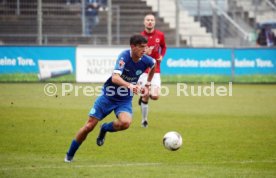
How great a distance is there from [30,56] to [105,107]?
58.8ft

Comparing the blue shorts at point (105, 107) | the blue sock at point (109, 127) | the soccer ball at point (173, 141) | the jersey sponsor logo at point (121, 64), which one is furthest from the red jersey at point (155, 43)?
the jersey sponsor logo at point (121, 64)

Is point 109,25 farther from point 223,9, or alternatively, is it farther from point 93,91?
point 223,9

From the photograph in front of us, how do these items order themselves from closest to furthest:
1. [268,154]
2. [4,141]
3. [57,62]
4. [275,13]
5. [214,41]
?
[268,154], [4,141], [57,62], [214,41], [275,13]

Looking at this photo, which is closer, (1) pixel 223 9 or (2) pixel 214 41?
(2) pixel 214 41

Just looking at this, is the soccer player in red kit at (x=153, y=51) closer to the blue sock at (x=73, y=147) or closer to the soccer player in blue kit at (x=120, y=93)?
the soccer player in blue kit at (x=120, y=93)

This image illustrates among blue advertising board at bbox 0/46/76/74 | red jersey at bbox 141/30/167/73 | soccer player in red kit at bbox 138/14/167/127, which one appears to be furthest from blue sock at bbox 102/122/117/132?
blue advertising board at bbox 0/46/76/74

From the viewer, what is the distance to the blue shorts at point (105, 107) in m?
11.0

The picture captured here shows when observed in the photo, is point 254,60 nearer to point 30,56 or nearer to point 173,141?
point 30,56

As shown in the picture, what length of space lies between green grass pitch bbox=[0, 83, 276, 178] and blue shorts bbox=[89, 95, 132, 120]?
787 millimetres

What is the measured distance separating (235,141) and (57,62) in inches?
633

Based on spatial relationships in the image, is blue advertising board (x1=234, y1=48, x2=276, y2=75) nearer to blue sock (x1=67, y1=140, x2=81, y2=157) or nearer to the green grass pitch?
the green grass pitch

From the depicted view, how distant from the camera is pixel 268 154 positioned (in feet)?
39.0

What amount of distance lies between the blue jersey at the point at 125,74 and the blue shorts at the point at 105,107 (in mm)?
79

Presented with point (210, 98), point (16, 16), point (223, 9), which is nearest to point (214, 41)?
point (223, 9)
